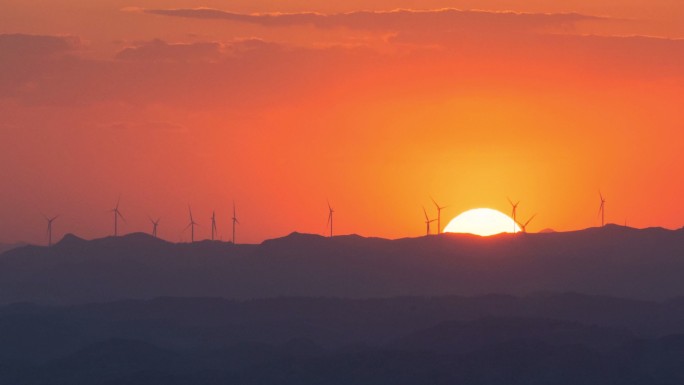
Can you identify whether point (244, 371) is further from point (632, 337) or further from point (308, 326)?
point (632, 337)

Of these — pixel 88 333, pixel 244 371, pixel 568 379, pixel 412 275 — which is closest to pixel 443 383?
pixel 568 379

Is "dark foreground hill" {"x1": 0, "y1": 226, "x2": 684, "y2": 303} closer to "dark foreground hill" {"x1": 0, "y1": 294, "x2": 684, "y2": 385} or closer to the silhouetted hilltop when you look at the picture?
"dark foreground hill" {"x1": 0, "y1": 294, "x2": 684, "y2": 385}

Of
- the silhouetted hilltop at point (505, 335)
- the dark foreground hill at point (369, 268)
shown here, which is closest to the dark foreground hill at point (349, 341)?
the silhouetted hilltop at point (505, 335)

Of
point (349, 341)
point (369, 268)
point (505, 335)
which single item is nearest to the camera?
point (505, 335)

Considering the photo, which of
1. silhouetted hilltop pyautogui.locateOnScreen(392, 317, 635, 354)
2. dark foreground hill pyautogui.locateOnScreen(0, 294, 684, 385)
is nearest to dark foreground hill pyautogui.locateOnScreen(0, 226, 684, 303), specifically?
dark foreground hill pyautogui.locateOnScreen(0, 294, 684, 385)

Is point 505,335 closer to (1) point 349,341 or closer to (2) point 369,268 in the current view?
(1) point 349,341

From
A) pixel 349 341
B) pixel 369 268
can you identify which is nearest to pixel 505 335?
pixel 349 341

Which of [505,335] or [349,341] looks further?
[349,341]
